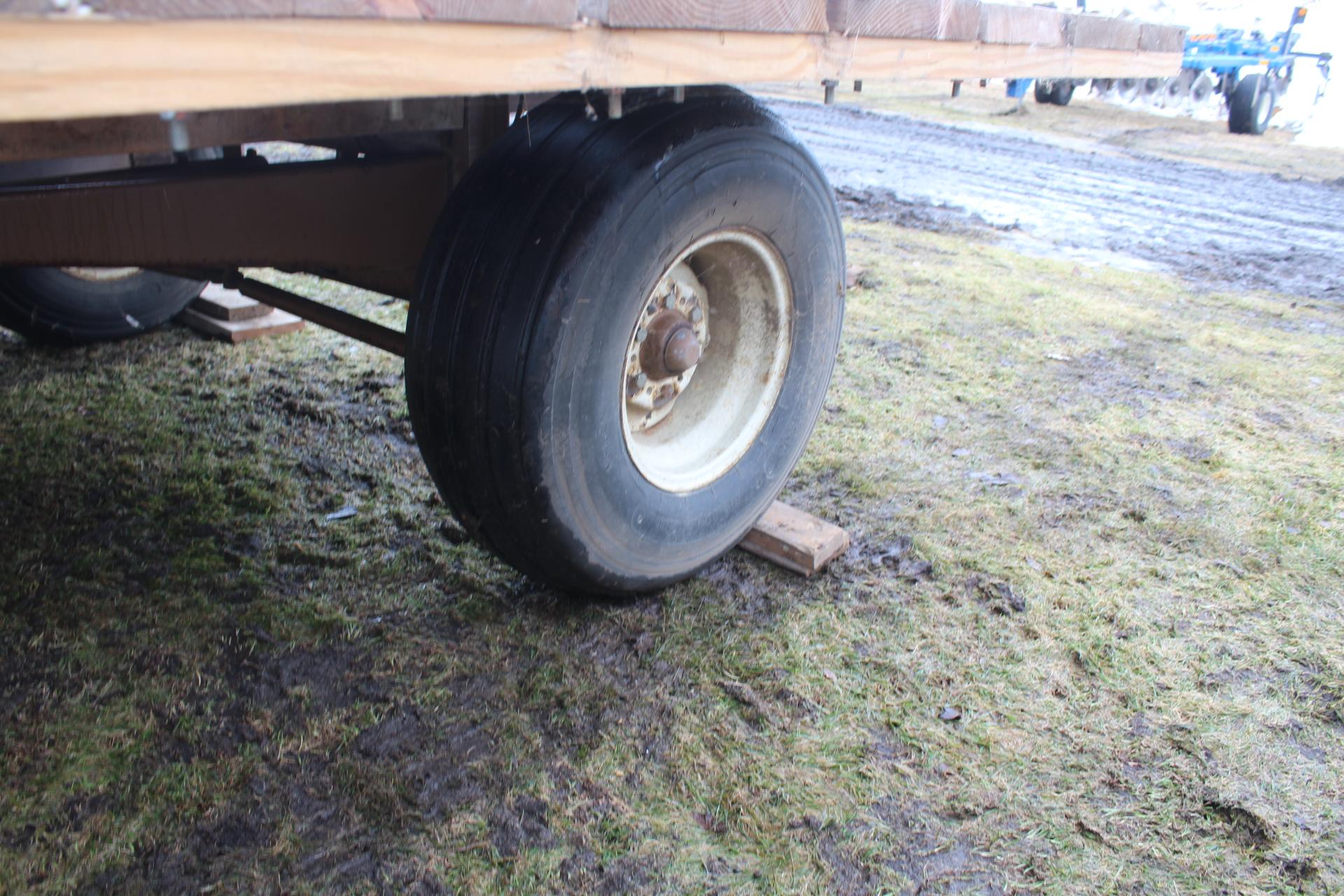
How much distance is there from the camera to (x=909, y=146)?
10312 millimetres

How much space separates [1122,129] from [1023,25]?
13.6 m

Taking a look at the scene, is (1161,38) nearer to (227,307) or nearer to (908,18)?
(908,18)

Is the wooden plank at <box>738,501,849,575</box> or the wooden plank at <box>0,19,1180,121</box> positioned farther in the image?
the wooden plank at <box>738,501,849,575</box>

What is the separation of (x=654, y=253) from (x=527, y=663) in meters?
0.90

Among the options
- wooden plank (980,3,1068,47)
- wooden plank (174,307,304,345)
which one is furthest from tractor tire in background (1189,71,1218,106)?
wooden plank (174,307,304,345)

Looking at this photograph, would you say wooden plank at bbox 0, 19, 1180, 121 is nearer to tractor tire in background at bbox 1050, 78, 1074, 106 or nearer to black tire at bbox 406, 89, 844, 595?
black tire at bbox 406, 89, 844, 595

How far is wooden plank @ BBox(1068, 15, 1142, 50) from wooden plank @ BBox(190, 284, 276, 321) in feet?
9.73

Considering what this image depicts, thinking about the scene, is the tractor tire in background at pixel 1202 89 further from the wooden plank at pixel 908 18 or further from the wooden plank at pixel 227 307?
the wooden plank at pixel 908 18

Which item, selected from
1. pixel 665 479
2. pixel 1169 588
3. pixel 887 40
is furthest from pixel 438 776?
pixel 1169 588

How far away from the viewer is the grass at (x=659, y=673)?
1.67 metres

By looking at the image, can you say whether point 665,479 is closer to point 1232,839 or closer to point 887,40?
point 887,40

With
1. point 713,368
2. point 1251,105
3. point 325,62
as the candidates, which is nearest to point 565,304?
point 713,368

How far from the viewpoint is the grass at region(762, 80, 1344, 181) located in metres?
11.7

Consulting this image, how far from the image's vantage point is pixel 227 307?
3844 millimetres
